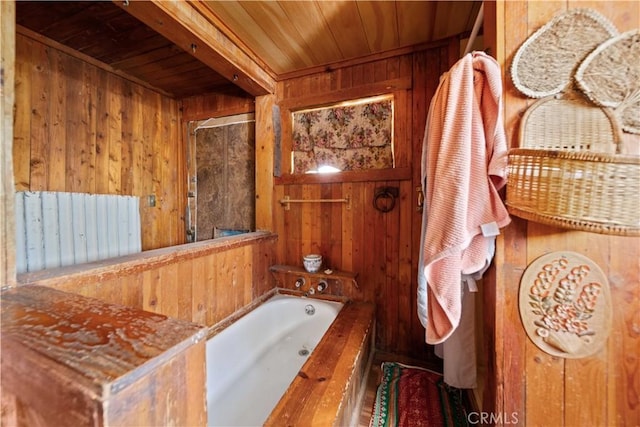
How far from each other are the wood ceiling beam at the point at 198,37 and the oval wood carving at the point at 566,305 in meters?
1.87

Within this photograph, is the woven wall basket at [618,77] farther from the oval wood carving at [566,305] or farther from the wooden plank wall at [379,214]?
the wooden plank wall at [379,214]

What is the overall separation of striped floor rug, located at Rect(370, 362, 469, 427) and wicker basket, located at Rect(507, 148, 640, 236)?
111cm

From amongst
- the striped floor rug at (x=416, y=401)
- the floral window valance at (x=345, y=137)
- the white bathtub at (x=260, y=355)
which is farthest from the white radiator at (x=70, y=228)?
the striped floor rug at (x=416, y=401)

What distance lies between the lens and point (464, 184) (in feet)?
2.67

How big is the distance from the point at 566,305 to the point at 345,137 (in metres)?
1.51

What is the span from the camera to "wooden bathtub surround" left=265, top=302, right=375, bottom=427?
833mm

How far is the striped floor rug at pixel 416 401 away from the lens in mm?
1168

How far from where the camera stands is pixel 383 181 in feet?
5.60

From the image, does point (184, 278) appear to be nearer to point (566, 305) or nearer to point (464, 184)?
point (464, 184)

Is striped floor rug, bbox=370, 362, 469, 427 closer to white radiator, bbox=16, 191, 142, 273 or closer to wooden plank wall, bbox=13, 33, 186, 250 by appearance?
white radiator, bbox=16, 191, 142, 273

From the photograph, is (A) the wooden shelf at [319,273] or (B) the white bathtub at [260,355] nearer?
(B) the white bathtub at [260,355]

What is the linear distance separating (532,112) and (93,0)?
2.16 m

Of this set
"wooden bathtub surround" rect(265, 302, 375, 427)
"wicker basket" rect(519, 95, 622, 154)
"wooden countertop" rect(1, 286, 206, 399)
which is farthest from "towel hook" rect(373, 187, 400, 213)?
"wooden countertop" rect(1, 286, 206, 399)

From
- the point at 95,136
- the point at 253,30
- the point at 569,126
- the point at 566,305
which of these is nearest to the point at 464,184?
the point at 569,126
